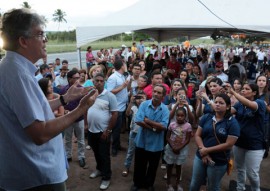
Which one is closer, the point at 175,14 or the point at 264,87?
the point at 264,87

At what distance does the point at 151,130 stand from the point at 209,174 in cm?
97

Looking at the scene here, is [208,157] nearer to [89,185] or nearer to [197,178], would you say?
[197,178]

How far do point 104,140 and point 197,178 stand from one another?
1.53m

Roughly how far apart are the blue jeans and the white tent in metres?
3.82

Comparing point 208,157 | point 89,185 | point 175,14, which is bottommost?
point 89,185

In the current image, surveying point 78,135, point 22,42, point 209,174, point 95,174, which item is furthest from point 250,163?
point 22,42

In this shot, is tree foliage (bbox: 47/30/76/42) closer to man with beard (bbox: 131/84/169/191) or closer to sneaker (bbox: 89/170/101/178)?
sneaker (bbox: 89/170/101/178)

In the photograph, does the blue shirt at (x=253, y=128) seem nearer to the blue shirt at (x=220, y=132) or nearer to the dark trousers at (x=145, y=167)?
the blue shirt at (x=220, y=132)

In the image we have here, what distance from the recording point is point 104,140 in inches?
155

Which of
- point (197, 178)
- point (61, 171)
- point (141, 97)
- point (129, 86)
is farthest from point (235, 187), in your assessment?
point (61, 171)

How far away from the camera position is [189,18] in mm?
6152

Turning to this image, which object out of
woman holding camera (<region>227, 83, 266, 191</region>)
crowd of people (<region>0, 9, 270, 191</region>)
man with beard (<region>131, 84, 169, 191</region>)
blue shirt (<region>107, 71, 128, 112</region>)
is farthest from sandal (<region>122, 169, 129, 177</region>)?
woman holding camera (<region>227, 83, 266, 191</region>)

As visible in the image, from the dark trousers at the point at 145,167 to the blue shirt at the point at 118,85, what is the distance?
5.25 feet

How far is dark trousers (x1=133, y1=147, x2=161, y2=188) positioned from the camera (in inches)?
145
